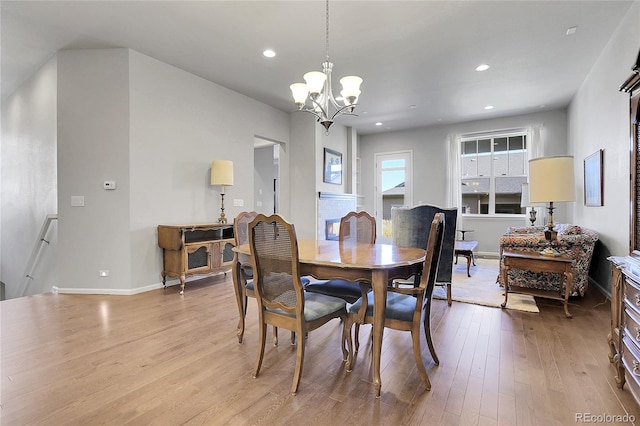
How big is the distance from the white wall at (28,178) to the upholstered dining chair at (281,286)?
3.72 metres

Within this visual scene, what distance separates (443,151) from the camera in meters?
7.33

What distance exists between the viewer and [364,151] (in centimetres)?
841

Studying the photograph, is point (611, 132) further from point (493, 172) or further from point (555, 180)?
point (493, 172)

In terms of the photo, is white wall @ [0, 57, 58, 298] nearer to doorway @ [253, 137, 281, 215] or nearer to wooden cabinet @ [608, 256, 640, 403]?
doorway @ [253, 137, 281, 215]

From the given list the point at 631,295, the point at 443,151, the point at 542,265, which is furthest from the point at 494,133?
the point at 631,295

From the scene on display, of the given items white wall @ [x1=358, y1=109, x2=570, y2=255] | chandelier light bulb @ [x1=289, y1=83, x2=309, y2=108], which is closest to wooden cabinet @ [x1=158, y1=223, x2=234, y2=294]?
chandelier light bulb @ [x1=289, y1=83, x2=309, y2=108]

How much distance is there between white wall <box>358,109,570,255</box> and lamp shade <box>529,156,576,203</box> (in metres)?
3.82

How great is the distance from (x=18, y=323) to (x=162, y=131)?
8.33ft

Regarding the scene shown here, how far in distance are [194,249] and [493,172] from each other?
6310mm

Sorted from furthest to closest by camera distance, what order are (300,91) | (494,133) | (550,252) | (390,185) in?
(390,185), (494,133), (550,252), (300,91)

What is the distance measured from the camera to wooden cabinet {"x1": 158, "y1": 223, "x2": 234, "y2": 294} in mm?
3908

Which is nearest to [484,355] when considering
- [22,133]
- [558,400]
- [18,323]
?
[558,400]

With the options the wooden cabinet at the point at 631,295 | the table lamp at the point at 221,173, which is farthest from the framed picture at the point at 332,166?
the wooden cabinet at the point at 631,295

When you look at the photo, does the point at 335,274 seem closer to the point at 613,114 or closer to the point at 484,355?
the point at 484,355
